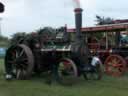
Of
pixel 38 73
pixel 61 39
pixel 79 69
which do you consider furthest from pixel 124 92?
pixel 38 73

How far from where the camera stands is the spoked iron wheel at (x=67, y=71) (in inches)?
332

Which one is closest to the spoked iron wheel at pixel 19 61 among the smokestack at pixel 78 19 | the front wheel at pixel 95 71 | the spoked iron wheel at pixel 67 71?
the spoked iron wheel at pixel 67 71

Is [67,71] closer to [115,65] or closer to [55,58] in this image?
[55,58]

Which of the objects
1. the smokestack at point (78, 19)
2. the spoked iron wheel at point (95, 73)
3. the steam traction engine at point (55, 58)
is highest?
the smokestack at point (78, 19)

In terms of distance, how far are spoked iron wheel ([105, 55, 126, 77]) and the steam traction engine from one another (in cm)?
154

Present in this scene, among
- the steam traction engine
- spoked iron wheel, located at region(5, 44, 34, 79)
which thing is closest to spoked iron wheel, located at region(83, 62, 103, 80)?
the steam traction engine

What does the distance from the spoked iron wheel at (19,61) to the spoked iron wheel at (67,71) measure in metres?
0.92

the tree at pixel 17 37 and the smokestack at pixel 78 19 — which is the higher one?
the smokestack at pixel 78 19

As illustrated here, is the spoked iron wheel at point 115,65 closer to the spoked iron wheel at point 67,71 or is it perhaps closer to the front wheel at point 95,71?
the front wheel at point 95,71

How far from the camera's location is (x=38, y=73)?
1030 centimetres

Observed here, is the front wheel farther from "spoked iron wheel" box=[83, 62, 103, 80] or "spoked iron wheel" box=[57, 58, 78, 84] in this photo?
"spoked iron wheel" box=[57, 58, 78, 84]

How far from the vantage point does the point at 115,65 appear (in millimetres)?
11055

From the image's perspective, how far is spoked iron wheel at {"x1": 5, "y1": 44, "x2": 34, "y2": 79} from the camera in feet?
29.9

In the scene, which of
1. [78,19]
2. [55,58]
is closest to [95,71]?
[55,58]
